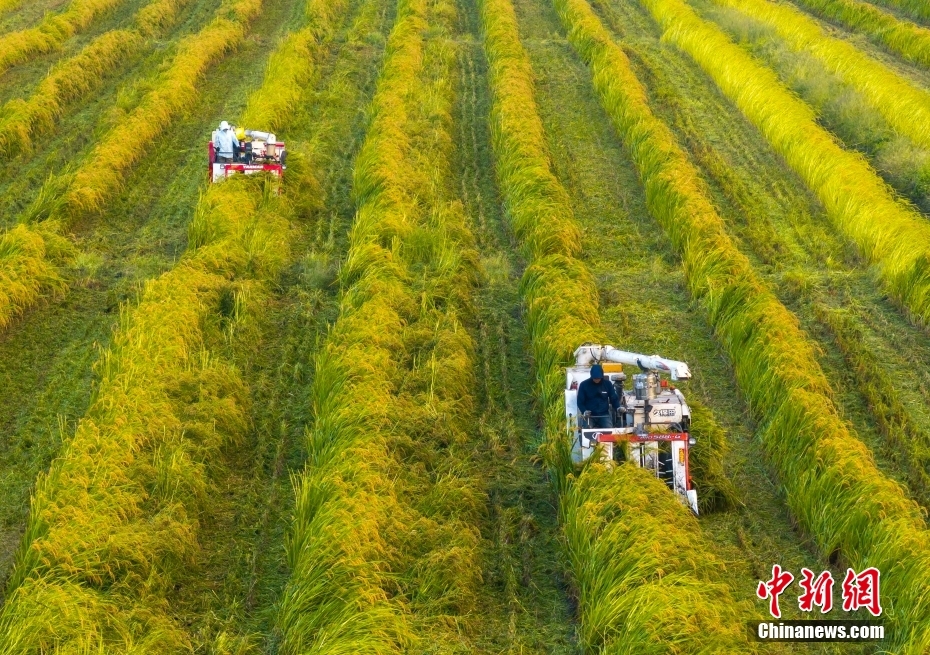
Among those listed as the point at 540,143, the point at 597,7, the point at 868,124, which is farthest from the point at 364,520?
the point at 597,7

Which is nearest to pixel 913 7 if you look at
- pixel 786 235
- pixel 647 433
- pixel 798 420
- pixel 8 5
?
pixel 786 235

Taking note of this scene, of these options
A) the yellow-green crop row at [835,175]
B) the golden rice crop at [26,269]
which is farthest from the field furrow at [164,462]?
the yellow-green crop row at [835,175]

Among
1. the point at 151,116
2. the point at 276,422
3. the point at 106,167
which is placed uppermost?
the point at 276,422

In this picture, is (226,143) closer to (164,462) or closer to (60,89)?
(60,89)

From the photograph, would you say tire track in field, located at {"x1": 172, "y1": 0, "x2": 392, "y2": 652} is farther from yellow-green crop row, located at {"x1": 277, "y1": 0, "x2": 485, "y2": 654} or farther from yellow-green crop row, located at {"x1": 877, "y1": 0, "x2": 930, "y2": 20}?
yellow-green crop row, located at {"x1": 877, "y1": 0, "x2": 930, "y2": 20}

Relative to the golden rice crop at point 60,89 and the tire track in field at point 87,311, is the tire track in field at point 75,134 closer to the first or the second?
the golden rice crop at point 60,89

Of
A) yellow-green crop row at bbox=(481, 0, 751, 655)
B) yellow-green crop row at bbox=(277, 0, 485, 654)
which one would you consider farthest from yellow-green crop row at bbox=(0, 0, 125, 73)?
yellow-green crop row at bbox=(481, 0, 751, 655)

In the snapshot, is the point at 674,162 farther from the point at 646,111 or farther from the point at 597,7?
the point at 597,7
